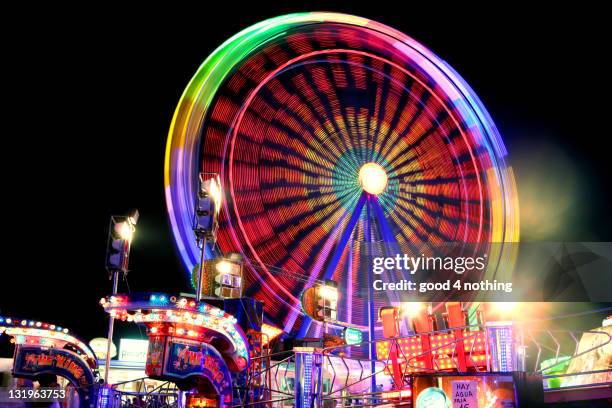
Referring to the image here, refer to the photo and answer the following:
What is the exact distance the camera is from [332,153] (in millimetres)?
21344

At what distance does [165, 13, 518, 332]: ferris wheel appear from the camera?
19125 millimetres

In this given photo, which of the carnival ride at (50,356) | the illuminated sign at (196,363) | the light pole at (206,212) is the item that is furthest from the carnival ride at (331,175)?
the illuminated sign at (196,363)

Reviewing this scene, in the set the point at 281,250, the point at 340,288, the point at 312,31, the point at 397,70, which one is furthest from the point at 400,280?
the point at 312,31

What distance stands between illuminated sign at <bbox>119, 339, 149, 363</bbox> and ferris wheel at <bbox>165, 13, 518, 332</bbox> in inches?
392

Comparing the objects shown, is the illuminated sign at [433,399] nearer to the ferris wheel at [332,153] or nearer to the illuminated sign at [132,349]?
the ferris wheel at [332,153]

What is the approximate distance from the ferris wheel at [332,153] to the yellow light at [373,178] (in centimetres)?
3

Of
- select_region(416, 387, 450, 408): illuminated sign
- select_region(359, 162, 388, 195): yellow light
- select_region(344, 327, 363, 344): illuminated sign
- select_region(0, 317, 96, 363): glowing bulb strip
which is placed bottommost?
select_region(416, 387, 450, 408): illuminated sign

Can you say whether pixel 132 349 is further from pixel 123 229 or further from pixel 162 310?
pixel 162 310

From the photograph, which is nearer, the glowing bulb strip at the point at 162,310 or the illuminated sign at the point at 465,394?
the illuminated sign at the point at 465,394

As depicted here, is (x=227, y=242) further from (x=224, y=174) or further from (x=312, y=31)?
(x=312, y=31)

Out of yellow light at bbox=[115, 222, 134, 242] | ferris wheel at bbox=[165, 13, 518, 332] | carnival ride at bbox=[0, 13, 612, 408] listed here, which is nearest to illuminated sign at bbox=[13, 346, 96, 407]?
carnival ride at bbox=[0, 13, 612, 408]

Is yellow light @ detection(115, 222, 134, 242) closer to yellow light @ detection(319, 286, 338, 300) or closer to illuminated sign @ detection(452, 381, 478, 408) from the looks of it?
yellow light @ detection(319, 286, 338, 300)

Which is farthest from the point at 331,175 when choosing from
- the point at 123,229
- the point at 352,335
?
the point at 123,229

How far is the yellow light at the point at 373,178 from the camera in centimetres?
2017
